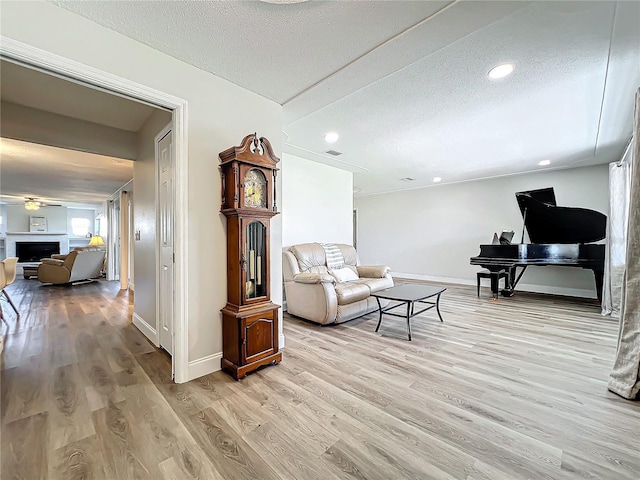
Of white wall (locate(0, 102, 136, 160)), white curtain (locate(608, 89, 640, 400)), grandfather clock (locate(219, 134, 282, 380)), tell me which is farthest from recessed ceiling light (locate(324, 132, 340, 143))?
white curtain (locate(608, 89, 640, 400))

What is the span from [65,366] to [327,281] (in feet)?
8.51

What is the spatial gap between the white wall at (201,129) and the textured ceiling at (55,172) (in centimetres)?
322

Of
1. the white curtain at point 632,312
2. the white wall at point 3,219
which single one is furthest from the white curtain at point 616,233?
the white wall at point 3,219

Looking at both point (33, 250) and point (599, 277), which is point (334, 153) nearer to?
point (599, 277)

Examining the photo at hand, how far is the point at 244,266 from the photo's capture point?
224 cm

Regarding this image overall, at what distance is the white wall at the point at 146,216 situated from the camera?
3012mm

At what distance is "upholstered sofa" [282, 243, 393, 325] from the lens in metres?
3.43

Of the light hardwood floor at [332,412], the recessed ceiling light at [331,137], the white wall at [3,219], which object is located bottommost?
the light hardwood floor at [332,412]

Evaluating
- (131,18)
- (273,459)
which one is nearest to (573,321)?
(273,459)

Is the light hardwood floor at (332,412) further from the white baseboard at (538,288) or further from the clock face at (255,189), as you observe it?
the white baseboard at (538,288)

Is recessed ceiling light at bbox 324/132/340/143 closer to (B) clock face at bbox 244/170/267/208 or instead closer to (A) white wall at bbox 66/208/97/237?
(B) clock face at bbox 244/170/267/208

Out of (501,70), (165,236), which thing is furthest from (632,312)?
(165,236)

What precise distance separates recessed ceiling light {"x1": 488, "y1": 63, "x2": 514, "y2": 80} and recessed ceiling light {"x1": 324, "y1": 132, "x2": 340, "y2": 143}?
182 centimetres

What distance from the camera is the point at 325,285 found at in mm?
3404
